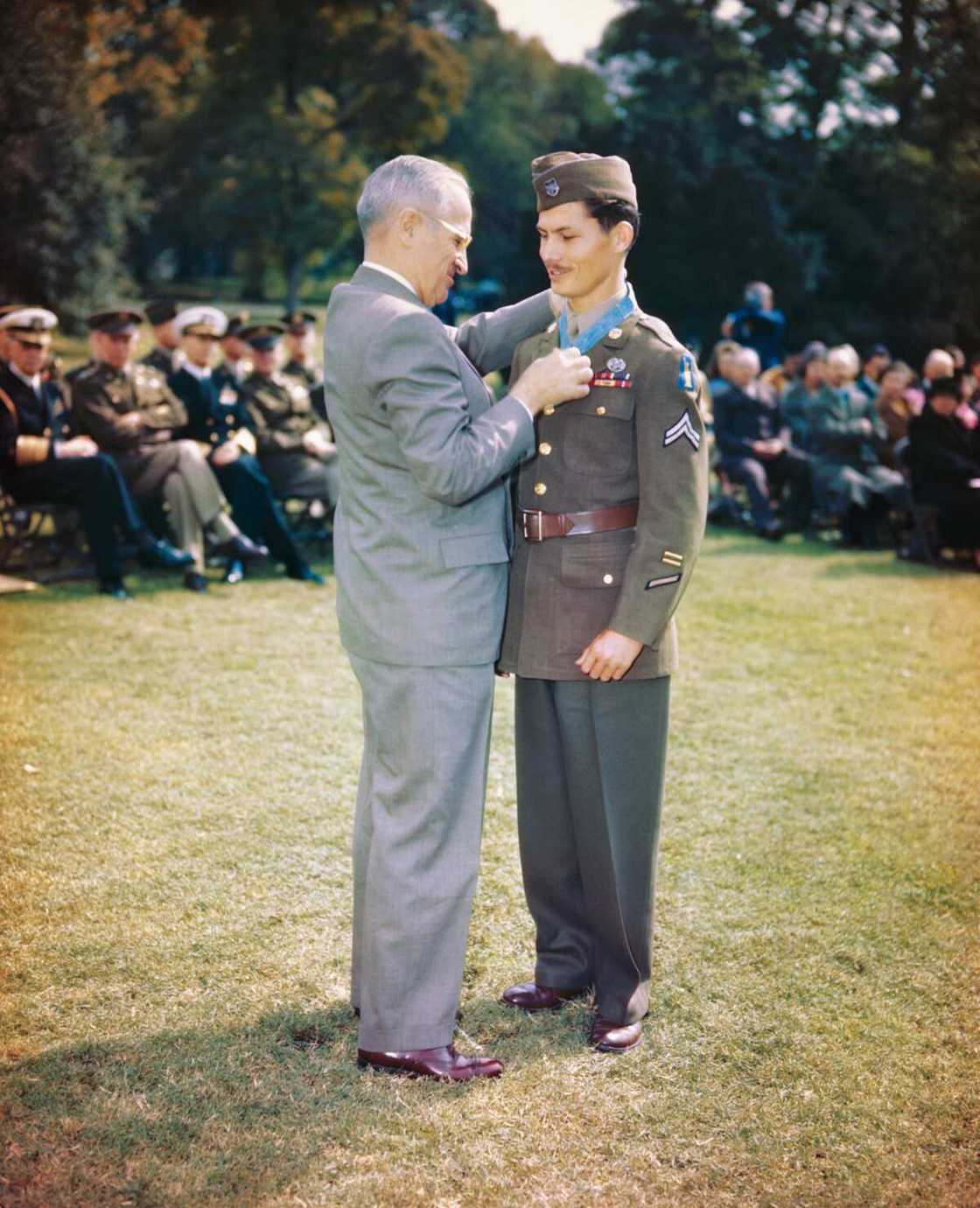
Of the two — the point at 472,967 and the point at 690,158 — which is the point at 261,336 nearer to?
the point at 472,967

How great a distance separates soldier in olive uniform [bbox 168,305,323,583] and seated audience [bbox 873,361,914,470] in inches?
225

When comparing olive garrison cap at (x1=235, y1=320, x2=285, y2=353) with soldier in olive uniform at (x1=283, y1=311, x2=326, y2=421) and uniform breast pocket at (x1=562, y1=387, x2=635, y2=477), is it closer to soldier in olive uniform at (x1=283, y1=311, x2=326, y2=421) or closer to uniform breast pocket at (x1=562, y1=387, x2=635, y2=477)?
soldier in olive uniform at (x1=283, y1=311, x2=326, y2=421)

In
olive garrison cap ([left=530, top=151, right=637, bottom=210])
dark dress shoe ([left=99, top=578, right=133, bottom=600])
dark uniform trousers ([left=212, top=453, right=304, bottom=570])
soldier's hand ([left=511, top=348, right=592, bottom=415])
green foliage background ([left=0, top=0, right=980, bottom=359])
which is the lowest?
dark dress shoe ([left=99, top=578, right=133, bottom=600])

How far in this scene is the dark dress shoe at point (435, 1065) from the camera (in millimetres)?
3143

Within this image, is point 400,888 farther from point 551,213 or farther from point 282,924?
point 551,213

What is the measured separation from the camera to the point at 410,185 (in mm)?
2873

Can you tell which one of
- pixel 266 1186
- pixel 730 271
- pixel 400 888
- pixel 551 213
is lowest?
pixel 266 1186

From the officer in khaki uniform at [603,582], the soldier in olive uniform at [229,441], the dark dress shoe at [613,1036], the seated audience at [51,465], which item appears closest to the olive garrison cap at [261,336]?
the soldier in olive uniform at [229,441]

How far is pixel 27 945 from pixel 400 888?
1362 millimetres

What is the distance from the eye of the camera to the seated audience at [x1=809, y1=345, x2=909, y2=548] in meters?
11.1

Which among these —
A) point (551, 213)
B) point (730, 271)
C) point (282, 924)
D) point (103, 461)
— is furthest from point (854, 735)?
point (730, 271)

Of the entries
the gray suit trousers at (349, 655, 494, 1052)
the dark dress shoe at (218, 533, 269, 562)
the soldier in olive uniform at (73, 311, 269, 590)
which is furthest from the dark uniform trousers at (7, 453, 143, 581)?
the gray suit trousers at (349, 655, 494, 1052)

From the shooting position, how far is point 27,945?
376 centimetres

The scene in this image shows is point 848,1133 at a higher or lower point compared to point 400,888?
lower
